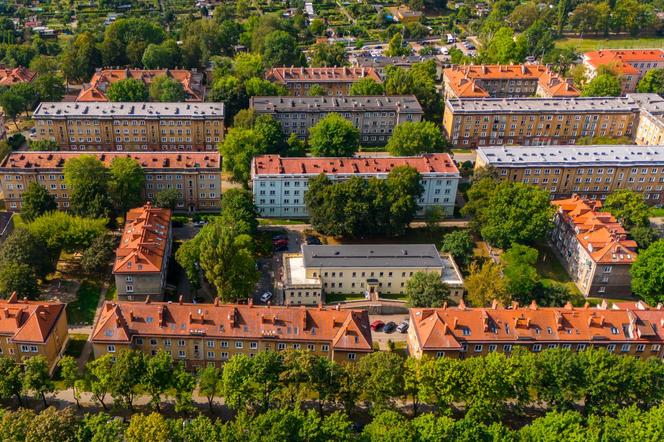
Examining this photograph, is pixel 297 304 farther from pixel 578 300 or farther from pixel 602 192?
pixel 602 192

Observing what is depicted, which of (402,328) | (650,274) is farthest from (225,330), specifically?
(650,274)

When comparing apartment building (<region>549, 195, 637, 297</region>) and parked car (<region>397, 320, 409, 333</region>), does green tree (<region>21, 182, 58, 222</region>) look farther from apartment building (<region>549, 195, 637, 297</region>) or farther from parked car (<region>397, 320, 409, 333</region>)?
apartment building (<region>549, 195, 637, 297</region>)

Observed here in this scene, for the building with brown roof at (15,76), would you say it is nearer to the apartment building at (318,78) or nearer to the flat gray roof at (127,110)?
the flat gray roof at (127,110)

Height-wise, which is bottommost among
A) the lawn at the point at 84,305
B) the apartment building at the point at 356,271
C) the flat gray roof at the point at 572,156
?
the lawn at the point at 84,305

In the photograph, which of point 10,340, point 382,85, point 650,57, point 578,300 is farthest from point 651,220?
point 10,340

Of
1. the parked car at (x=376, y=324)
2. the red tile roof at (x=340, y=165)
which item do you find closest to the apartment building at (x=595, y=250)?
the red tile roof at (x=340, y=165)

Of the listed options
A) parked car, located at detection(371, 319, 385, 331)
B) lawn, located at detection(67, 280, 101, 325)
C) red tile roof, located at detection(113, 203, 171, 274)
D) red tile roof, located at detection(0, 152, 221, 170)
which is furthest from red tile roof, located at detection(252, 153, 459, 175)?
lawn, located at detection(67, 280, 101, 325)
